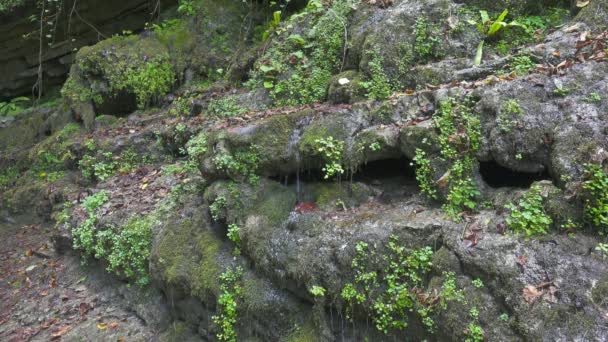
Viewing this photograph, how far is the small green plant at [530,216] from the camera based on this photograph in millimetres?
4129

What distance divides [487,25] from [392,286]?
14.5 ft

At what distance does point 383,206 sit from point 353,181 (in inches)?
22.6

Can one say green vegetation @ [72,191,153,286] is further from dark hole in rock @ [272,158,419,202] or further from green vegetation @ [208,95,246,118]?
green vegetation @ [208,95,246,118]

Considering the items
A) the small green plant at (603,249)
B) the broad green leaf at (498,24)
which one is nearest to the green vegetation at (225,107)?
the broad green leaf at (498,24)

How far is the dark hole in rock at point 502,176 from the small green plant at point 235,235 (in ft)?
9.47

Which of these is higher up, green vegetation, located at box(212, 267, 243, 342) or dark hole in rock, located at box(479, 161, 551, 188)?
dark hole in rock, located at box(479, 161, 551, 188)

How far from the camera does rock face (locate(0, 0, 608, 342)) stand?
4062mm

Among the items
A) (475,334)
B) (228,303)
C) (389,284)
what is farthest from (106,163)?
(475,334)

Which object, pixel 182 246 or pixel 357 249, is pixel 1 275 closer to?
pixel 182 246

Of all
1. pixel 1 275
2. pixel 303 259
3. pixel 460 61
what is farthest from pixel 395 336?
pixel 1 275

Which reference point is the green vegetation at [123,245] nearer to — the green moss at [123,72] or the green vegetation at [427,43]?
the green moss at [123,72]

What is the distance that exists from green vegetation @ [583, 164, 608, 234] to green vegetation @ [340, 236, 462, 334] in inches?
51.5

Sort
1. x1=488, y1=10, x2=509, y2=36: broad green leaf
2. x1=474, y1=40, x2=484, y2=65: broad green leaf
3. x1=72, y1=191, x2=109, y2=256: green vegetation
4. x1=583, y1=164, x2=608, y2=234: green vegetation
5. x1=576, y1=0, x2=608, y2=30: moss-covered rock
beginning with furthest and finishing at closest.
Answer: x1=72, y1=191, x2=109, y2=256: green vegetation
x1=488, y1=10, x2=509, y2=36: broad green leaf
x1=474, y1=40, x2=484, y2=65: broad green leaf
x1=576, y1=0, x2=608, y2=30: moss-covered rock
x1=583, y1=164, x2=608, y2=234: green vegetation

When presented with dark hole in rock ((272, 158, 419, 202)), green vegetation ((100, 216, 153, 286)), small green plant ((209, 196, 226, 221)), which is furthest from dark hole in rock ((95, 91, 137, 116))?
dark hole in rock ((272, 158, 419, 202))
